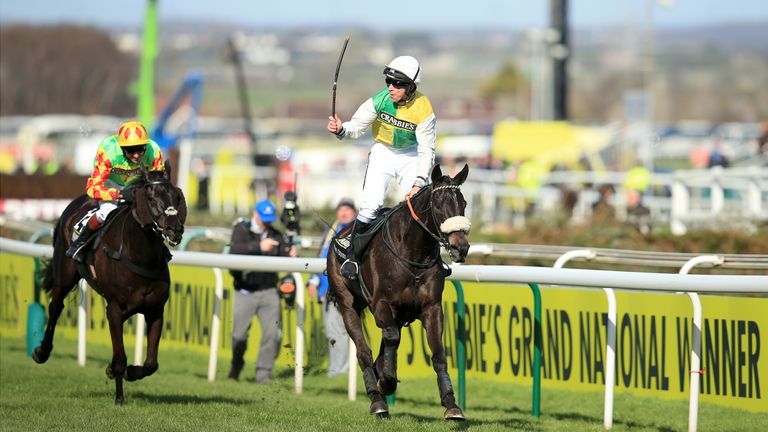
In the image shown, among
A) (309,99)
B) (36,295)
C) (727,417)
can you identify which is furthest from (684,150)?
(309,99)

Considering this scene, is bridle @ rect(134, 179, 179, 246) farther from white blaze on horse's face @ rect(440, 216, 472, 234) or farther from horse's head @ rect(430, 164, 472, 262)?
white blaze on horse's face @ rect(440, 216, 472, 234)

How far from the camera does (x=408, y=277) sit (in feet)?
28.1

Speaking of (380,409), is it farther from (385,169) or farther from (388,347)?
(385,169)

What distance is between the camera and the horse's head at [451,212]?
7832mm

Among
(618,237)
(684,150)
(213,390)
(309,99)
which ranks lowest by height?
(213,390)

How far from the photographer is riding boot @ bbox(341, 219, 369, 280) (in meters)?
3.00

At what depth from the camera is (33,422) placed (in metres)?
8.49

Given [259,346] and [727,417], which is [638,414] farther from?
[259,346]

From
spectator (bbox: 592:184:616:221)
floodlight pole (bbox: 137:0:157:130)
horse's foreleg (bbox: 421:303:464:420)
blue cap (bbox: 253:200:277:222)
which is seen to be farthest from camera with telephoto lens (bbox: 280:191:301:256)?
floodlight pole (bbox: 137:0:157:130)

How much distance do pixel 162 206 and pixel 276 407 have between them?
165 cm

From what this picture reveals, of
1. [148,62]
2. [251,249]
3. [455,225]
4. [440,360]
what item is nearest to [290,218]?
[251,249]

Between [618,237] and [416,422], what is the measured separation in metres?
7.42

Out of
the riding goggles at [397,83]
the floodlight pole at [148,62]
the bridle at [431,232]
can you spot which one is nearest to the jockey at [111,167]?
the riding goggles at [397,83]

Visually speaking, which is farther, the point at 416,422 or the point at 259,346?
the point at 259,346
